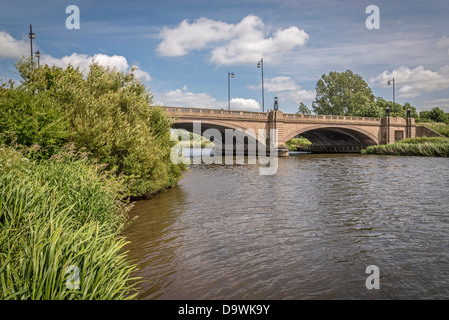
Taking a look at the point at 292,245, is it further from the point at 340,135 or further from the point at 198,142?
the point at 198,142

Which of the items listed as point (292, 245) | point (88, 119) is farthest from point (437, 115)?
point (88, 119)

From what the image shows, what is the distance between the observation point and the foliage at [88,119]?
10898 mm

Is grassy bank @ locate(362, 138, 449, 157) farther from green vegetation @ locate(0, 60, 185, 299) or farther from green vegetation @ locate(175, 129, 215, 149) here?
green vegetation @ locate(175, 129, 215, 149)

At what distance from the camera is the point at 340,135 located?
63281 millimetres

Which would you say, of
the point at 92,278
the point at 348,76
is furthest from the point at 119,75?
the point at 348,76

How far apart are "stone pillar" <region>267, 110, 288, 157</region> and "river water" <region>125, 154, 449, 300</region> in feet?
106

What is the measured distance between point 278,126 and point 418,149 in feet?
62.2

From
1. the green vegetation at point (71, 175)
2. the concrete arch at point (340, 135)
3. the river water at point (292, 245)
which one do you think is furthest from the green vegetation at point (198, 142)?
the river water at point (292, 245)

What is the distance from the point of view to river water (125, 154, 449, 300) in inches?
238
